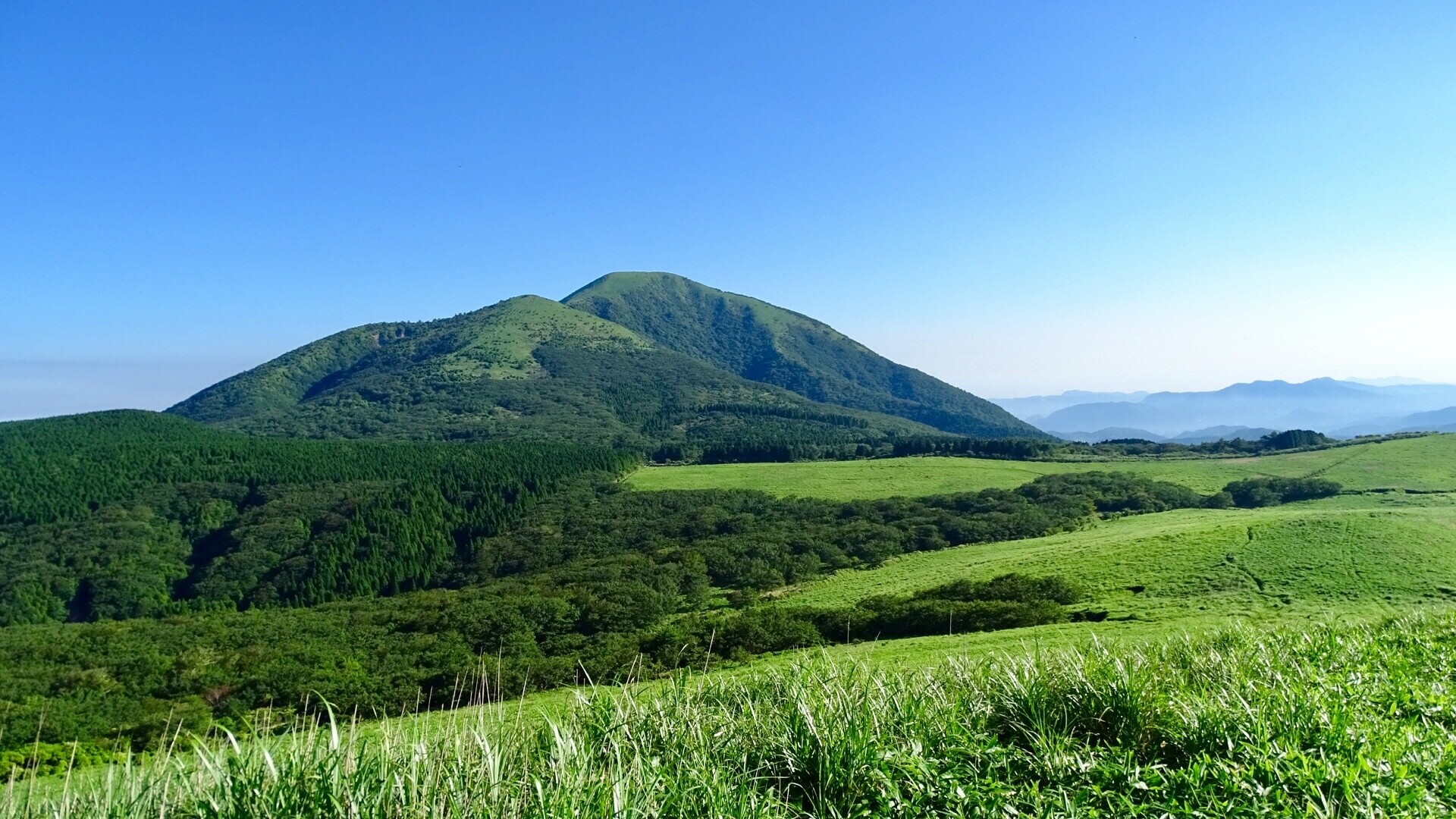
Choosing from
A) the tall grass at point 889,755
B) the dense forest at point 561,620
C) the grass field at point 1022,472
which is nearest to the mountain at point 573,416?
the grass field at point 1022,472

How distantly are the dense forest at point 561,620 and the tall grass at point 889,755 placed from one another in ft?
14.2

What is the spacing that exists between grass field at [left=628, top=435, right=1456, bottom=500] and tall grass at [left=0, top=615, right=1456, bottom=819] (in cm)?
5980

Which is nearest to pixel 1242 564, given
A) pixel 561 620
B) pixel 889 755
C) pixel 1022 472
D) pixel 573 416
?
pixel 889 755

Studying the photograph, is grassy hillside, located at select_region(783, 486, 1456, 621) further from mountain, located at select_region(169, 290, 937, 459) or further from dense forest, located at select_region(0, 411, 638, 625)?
mountain, located at select_region(169, 290, 937, 459)

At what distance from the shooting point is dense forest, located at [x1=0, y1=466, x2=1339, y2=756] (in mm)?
27641

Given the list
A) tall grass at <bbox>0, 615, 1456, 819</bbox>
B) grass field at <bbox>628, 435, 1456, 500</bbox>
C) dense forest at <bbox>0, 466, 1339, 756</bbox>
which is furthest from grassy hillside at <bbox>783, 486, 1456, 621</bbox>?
tall grass at <bbox>0, 615, 1456, 819</bbox>

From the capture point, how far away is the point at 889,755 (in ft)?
16.5

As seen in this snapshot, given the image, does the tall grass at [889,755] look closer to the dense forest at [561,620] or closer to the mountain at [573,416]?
the dense forest at [561,620]

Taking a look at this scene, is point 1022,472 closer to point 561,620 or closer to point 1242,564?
point 1242,564

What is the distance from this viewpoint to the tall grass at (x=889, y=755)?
4145mm

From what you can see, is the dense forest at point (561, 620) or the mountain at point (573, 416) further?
the mountain at point (573, 416)

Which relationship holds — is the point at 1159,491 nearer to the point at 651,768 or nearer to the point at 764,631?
the point at 764,631

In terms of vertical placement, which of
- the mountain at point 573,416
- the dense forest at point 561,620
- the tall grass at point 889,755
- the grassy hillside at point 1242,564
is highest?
the mountain at point 573,416

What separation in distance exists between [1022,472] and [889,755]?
8031cm
